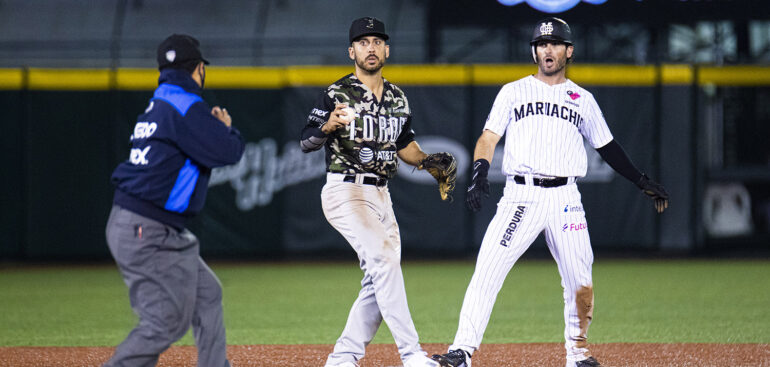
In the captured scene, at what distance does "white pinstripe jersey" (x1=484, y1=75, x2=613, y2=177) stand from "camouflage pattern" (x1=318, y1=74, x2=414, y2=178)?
58 centimetres

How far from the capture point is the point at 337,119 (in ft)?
15.8

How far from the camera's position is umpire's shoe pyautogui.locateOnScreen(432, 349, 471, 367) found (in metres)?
4.87

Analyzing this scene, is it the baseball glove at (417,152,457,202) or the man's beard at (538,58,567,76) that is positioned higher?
the man's beard at (538,58,567,76)

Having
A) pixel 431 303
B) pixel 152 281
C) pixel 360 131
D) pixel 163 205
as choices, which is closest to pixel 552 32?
pixel 360 131

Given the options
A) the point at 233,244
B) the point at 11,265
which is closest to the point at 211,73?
the point at 233,244

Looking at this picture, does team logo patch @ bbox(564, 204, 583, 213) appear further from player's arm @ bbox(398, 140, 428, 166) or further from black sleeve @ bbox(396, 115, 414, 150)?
black sleeve @ bbox(396, 115, 414, 150)

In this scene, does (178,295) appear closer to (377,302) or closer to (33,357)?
(377,302)

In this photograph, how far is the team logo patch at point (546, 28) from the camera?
16.9 ft

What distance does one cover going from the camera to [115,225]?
4.11 m

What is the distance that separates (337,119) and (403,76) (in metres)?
8.73

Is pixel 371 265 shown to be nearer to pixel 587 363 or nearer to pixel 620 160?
pixel 587 363

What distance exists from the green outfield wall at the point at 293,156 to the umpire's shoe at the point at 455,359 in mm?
8324

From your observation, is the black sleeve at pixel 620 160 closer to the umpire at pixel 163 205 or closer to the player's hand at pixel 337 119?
the player's hand at pixel 337 119

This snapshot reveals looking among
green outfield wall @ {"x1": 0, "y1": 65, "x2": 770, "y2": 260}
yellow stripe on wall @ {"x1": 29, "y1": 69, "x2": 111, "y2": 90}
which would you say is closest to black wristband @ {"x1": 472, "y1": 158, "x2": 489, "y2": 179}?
green outfield wall @ {"x1": 0, "y1": 65, "x2": 770, "y2": 260}
